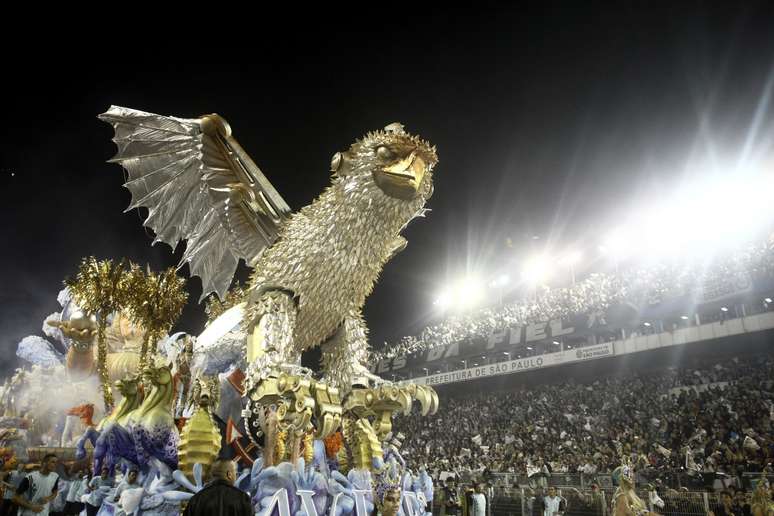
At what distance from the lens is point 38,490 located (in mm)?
5875

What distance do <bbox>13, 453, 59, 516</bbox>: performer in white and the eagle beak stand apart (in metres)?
5.28

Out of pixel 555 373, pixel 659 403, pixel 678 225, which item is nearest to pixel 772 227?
pixel 678 225

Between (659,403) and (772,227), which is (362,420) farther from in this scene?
(772,227)

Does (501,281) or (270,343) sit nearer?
(270,343)

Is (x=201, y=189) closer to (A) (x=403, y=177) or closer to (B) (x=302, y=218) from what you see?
(B) (x=302, y=218)

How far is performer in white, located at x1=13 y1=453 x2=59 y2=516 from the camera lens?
5715 mm

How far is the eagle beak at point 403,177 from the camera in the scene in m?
3.73

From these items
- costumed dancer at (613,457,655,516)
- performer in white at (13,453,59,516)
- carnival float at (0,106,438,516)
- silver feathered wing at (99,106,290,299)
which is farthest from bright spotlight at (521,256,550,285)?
performer in white at (13,453,59,516)

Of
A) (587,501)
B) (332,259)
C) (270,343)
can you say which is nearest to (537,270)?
(587,501)

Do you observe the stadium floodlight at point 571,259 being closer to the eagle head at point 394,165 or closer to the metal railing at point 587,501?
the metal railing at point 587,501

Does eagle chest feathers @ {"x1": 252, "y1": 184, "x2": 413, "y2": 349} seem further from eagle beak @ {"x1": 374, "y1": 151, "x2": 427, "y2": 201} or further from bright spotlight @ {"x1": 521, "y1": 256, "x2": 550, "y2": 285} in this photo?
bright spotlight @ {"x1": 521, "y1": 256, "x2": 550, "y2": 285}

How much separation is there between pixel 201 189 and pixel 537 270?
23.6 m

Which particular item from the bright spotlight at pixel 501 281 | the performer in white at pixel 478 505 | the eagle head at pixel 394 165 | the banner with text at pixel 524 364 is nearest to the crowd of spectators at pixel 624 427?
the banner with text at pixel 524 364

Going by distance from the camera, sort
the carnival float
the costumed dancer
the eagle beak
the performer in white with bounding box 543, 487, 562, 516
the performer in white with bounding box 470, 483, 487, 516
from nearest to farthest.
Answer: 1. the carnival float
2. the eagle beak
3. the costumed dancer
4. the performer in white with bounding box 470, 483, 487, 516
5. the performer in white with bounding box 543, 487, 562, 516
